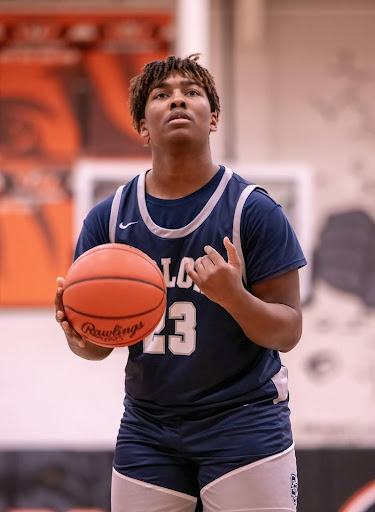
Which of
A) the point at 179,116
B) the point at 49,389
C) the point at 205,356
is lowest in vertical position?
the point at 49,389

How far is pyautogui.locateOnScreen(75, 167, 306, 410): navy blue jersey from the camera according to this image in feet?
6.84

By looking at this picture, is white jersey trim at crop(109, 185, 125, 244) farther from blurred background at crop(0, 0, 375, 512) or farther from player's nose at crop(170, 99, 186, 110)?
blurred background at crop(0, 0, 375, 512)

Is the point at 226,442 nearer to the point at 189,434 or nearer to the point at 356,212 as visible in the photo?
the point at 189,434

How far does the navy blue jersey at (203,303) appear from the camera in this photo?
6.84 feet

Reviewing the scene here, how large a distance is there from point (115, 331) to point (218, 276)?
0.36 metres

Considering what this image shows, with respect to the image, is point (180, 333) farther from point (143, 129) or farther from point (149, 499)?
point (143, 129)

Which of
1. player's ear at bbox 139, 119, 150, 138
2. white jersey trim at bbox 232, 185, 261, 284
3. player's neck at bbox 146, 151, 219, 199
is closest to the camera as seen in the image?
white jersey trim at bbox 232, 185, 261, 284

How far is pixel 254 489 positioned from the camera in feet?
6.54

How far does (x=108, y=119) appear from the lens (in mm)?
5750

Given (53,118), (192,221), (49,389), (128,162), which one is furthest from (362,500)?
(53,118)

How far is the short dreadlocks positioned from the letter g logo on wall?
3245 mm

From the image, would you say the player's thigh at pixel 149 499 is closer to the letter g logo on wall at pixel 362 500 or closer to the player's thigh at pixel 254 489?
the player's thigh at pixel 254 489

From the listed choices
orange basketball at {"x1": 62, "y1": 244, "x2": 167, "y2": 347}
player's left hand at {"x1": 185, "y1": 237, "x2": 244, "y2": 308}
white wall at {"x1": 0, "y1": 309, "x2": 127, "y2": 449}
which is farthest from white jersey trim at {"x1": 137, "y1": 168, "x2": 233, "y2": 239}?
white wall at {"x1": 0, "y1": 309, "x2": 127, "y2": 449}

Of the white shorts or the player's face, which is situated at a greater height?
the player's face
